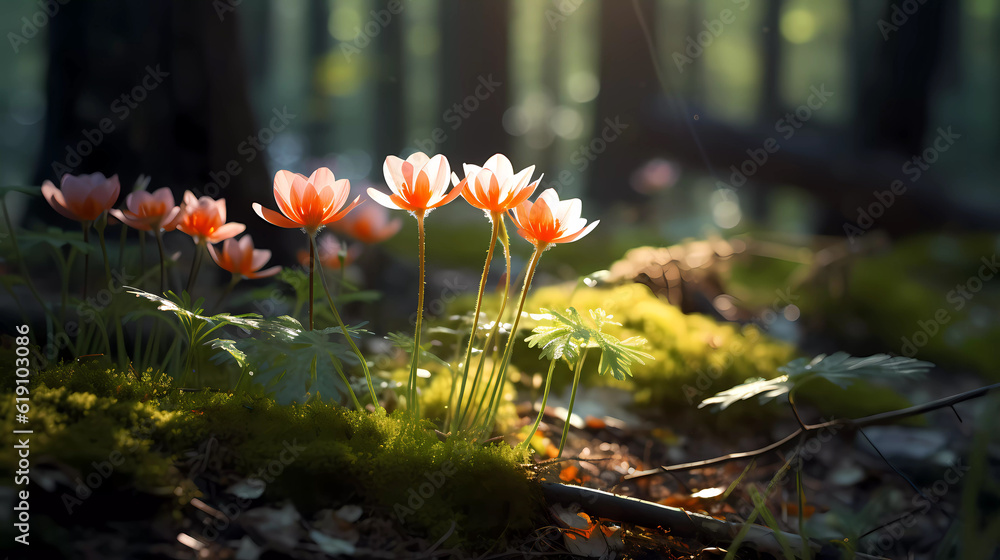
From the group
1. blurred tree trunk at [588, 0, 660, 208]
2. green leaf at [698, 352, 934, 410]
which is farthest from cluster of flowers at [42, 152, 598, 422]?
blurred tree trunk at [588, 0, 660, 208]

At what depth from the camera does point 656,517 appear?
54.7 inches

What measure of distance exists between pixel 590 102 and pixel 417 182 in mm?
11648

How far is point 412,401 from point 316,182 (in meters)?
0.62

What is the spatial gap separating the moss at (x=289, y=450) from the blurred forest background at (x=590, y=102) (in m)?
2.36

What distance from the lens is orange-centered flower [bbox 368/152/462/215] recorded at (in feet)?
4.41

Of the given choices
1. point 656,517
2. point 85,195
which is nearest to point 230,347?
point 85,195

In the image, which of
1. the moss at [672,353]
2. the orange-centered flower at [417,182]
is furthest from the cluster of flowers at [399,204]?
the moss at [672,353]

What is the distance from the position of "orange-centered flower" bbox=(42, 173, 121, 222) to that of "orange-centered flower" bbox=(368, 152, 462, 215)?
2.42 ft

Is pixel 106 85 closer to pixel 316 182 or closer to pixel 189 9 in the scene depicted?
pixel 189 9

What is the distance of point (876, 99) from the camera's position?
6.86 m

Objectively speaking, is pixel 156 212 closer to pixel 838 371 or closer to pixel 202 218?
pixel 202 218

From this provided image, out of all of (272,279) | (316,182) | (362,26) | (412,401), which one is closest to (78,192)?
(316,182)

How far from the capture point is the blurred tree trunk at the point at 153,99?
3102 millimetres

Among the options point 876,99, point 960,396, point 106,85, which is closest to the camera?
point 960,396
